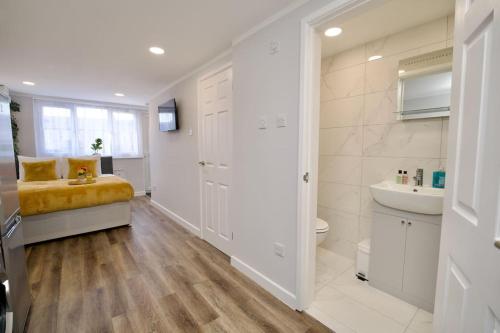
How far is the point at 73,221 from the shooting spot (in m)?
2.97

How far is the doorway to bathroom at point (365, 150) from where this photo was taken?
5.06ft

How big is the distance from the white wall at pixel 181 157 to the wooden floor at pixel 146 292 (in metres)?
0.66

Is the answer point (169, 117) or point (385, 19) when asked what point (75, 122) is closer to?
point (169, 117)

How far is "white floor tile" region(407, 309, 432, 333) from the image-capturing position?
1.43 metres

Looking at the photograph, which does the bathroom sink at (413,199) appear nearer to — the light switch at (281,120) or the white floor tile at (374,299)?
the white floor tile at (374,299)

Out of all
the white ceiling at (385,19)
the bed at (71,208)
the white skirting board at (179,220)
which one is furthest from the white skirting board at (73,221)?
the white ceiling at (385,19)

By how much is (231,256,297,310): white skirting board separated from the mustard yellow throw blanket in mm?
2076

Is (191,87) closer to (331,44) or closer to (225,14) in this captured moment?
(225,14)

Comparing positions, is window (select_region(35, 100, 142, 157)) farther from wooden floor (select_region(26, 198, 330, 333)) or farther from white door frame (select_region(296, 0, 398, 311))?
white door frame (select_region(296, 0, 398, 311))

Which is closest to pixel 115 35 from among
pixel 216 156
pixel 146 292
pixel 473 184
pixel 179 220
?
pixel 216 156

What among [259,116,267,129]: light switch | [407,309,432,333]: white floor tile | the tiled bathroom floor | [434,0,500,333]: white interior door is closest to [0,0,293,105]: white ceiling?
[259,116,267,129]: light switch

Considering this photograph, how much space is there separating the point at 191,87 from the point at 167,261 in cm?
216

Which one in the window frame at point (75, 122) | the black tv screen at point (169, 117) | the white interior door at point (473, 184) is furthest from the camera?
the window frame at point (75, 122)

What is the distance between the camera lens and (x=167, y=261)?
234 centimetres
